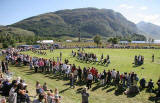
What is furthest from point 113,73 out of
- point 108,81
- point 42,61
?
point 42,61

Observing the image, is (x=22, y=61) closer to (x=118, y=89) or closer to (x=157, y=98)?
(x=118, y=89)

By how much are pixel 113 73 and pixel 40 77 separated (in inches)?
349

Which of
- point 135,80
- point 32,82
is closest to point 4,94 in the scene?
point 32,82

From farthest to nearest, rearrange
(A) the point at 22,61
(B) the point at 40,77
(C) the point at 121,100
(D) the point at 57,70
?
(A) the point at 22,61 → (D) the point at 57,70 → (B) the point at 40,77 → (C) the point at 121,100

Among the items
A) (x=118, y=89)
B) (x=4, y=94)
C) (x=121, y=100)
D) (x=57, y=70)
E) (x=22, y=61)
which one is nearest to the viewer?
(x=4, y=94)

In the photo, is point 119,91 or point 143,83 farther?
point 143,83

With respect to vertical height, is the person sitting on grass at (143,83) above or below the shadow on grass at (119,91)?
above

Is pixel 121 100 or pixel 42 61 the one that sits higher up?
pixel 42 61

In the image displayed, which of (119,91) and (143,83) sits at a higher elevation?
(143,83)

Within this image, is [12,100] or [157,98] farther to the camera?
[157,98]

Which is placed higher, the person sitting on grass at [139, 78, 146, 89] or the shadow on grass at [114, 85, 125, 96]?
the person sitting on grass at [139, 78, 146, 89]

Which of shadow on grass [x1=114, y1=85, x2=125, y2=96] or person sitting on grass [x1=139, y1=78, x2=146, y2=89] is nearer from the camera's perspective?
shadow on grass [x1=114, y1=85, x2=125, y2=96]

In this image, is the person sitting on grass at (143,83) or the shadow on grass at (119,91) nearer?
the shadow on grass at (119,91)

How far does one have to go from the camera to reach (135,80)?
17.9m
